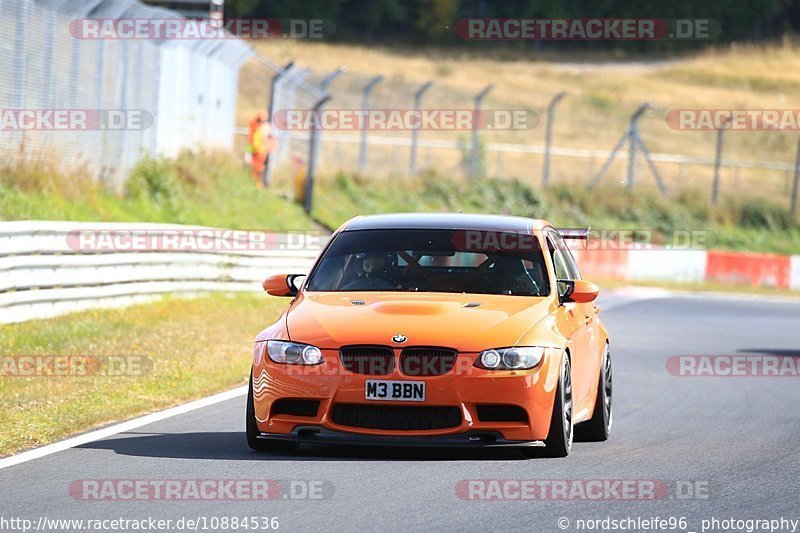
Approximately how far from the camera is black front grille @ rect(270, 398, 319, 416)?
8570 millimetres

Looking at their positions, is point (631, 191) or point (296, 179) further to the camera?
point (631, 191)

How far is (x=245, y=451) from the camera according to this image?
29.6 ft

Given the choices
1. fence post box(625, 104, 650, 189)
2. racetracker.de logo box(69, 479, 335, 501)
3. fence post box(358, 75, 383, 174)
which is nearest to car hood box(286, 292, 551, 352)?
racetracker.de logo box(69, 479, 335, 501)

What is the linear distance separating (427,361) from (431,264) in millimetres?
1375

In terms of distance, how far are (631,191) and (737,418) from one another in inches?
1291

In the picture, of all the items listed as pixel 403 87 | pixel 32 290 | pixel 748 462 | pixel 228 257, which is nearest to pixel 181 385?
pixel 32 290

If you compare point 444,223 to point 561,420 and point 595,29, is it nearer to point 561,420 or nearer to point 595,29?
point 561,420

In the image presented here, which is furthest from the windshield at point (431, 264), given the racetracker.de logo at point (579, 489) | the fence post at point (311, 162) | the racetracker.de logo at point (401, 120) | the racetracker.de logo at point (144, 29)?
the racetracker.de logo at point (401, 120)

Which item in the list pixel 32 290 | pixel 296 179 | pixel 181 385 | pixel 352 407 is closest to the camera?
pixel 352 407

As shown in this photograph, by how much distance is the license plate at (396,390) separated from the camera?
840 centimetres

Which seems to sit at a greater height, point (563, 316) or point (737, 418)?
point (563, 316)

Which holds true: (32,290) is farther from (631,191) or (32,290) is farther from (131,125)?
(631,191)

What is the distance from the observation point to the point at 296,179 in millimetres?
33438

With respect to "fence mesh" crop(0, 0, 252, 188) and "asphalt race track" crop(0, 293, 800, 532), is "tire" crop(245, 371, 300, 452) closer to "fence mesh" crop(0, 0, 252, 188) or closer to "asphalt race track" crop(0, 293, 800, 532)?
"asphalt race track" crop(0, 293, 800, 532)
